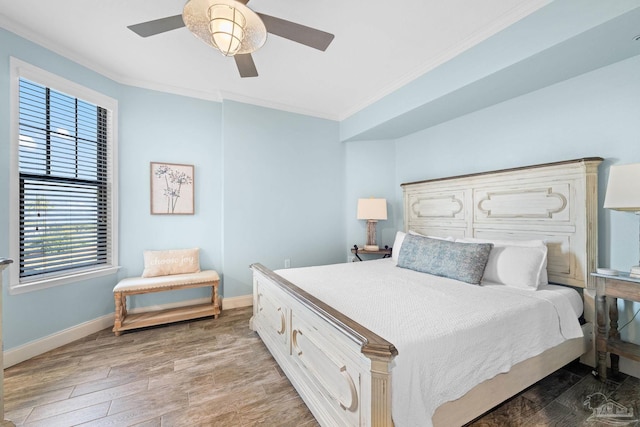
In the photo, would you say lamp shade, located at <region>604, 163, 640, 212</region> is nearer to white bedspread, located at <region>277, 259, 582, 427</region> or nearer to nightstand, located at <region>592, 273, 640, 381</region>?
nightstand, located at <region>592, 273, 640, 381</region>

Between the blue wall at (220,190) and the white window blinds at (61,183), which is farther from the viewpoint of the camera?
the blue wall at (220,190)

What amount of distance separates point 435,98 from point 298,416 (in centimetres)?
293

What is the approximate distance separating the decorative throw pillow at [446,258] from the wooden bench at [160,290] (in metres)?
2.23

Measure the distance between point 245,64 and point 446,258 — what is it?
240 cm

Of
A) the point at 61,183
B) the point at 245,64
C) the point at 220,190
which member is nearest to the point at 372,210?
the point at 220,190

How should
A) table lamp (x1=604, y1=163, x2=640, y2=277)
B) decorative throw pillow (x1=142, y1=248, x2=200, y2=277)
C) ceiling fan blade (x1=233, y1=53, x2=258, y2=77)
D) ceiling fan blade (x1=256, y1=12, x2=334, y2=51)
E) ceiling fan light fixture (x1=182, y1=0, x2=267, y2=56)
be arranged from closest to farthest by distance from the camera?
ceiling fan light fixture (x1=182, y1=0, x2=267, y2=56) < ceiling fan blade (x1=256, y1=12, x2=334, y2=51) < table lamp (x1=604, y1=163, x2=640, y2=277) < ceiling fan blade (x1=233, y1=53, x2=258, y2=77) < decorative throw pillow (x1=142, y1=248, x2=200, y2=277)

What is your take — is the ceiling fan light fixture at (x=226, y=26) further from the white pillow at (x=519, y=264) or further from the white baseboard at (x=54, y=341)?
the white baseboard at (x=54, y=341)

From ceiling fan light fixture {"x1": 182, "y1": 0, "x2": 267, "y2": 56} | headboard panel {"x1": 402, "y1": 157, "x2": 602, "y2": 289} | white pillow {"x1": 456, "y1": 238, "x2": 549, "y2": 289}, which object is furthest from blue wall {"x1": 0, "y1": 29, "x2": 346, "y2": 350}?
white pillow {"x1": 456, "y1": 238, "x2": 549, "y2": 289}

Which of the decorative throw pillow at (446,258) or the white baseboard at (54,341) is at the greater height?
the decorative throw pillow at (446,258)

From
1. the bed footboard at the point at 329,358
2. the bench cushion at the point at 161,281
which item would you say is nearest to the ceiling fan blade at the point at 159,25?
the bed footboard at the point at 329,358

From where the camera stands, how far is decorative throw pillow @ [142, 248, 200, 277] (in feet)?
9.96

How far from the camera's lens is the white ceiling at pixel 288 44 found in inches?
76.7

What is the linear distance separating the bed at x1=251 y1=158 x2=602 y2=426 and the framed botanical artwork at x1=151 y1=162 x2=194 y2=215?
1516 mm

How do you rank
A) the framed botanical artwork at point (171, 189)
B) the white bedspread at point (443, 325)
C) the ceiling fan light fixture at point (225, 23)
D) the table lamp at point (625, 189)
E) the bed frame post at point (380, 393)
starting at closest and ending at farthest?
1. the bed frame post at point (380, 393)
2. the white bedspread at point (443, 325)
3. the ceiling fan light fixture at point (225, 23)
4. the table lamp at point (625, 189)
5. the framed botanical artwork at point (171, 189)
